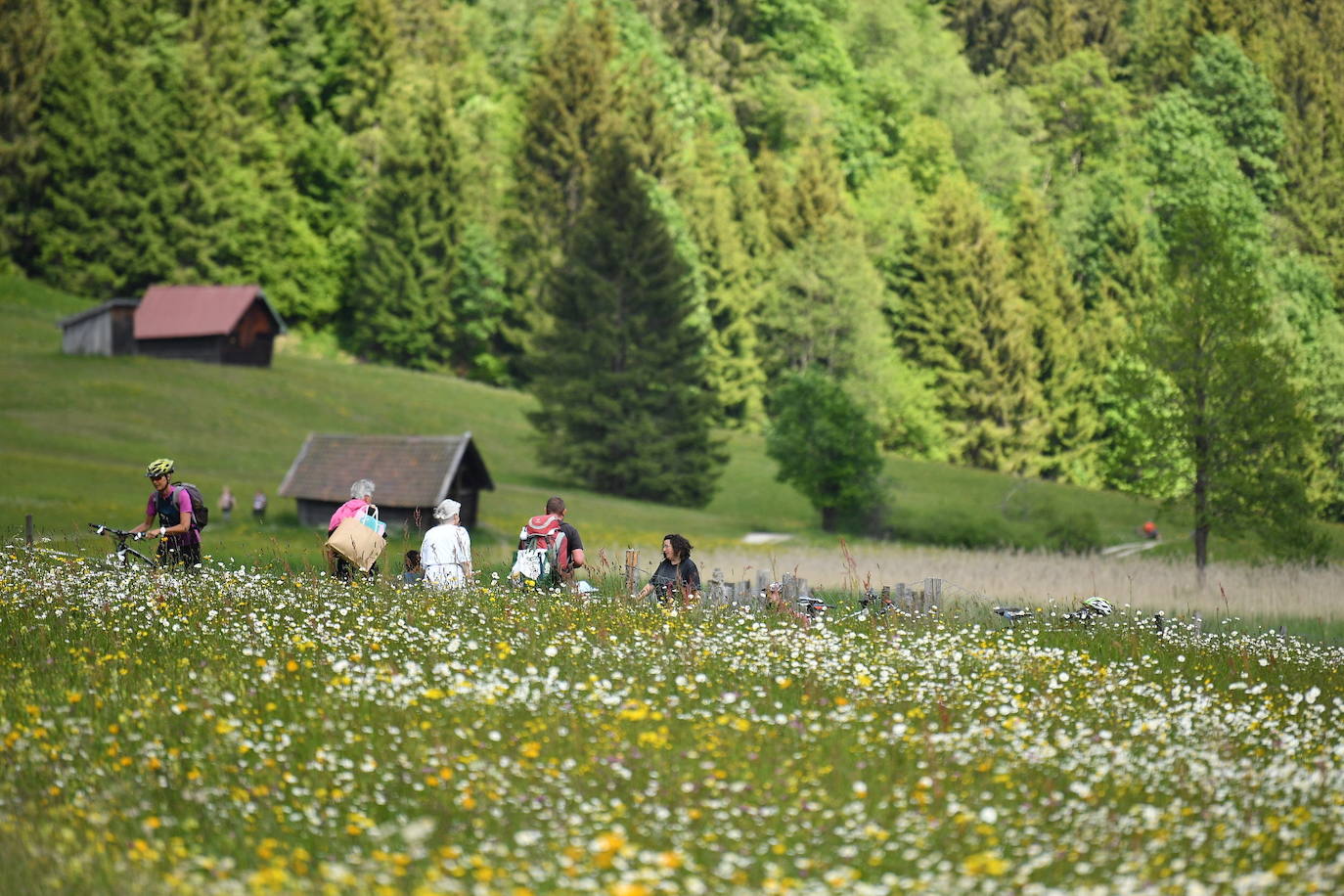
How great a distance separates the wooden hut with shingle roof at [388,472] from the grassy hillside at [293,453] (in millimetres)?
1316

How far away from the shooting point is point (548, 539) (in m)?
15.0

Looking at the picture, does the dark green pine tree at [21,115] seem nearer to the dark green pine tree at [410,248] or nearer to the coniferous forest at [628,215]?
the coniferous forest at [628,215]

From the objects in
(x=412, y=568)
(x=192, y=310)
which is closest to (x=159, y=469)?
(x=412, y=568)

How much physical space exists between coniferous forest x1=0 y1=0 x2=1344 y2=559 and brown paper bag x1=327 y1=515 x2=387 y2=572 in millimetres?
43788

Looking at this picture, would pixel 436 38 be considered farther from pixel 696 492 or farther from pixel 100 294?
pixel 696 492

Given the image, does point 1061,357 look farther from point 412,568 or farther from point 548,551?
point 548,551

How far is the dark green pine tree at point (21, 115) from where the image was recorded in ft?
246

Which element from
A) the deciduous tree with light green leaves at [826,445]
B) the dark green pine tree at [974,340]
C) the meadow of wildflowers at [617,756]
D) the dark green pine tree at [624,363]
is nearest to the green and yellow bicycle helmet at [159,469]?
the meadow of wildflowers at [617,756]

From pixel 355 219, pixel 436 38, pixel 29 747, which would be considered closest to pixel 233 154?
pixel 355 219

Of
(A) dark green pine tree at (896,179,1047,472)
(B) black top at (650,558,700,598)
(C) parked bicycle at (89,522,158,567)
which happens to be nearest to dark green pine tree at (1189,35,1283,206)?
(A) dark green pine tree at (896,179,1047,472)

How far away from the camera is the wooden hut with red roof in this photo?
2562 inches

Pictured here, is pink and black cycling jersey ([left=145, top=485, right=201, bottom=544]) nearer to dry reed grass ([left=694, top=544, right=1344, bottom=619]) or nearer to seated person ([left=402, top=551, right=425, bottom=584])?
seated person ([left=402, top=551, right=425, bottom=584])

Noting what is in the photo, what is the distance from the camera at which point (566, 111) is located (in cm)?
8375

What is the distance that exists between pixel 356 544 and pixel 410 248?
6585 cm
